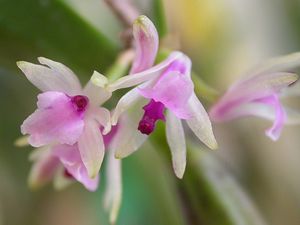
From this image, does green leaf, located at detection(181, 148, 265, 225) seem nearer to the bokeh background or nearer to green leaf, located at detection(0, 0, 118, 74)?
the bokeh background

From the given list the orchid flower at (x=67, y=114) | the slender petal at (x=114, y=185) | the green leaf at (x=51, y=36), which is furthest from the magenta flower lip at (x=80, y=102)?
the green leaf at (x=51, y=36)

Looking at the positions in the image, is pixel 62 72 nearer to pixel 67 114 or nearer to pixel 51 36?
pixel 67 114

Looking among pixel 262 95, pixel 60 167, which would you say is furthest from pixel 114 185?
pixel 262 95

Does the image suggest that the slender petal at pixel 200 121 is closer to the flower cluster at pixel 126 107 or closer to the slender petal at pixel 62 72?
the flower cluster at pixel 126 107

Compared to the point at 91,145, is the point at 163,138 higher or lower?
lower

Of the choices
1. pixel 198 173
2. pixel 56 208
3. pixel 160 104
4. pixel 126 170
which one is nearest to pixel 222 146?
pixel 126 170
